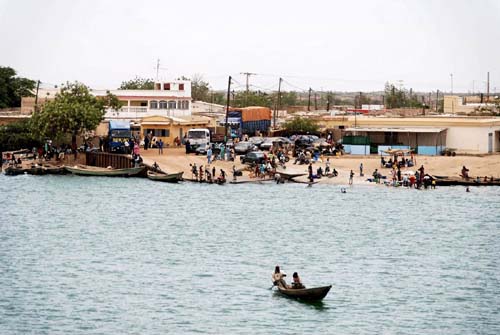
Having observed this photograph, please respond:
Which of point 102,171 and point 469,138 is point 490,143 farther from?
point 102,171

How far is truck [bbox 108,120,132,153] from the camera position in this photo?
91500mm

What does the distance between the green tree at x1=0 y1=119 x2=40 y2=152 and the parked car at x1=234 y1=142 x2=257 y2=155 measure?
16.3 metres

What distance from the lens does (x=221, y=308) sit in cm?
4588

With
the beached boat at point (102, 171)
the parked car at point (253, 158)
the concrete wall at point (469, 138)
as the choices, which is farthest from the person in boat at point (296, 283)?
the concrete wall at point (469, 138)

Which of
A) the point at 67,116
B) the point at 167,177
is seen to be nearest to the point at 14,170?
the point at 67,116

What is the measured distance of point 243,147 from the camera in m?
91.1

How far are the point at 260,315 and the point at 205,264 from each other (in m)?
9.88

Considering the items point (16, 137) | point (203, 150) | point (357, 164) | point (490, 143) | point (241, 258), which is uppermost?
point (490, 143)

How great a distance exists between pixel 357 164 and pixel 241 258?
31.9 m

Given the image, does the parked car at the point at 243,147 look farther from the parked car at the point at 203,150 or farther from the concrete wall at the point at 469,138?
the concrete wall at the point at 469,138

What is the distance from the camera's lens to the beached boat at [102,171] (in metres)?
86.4

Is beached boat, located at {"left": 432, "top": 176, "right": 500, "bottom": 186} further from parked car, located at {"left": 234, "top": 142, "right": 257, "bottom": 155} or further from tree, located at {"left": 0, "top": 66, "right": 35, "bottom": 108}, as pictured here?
tree, located at {"left": 0, "top": 66, "right": 35, "bottom": 108}

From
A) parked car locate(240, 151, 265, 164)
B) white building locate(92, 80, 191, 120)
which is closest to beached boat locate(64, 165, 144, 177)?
parked car locate(240, 151, 265, 164)

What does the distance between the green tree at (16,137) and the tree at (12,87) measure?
29178 mm
